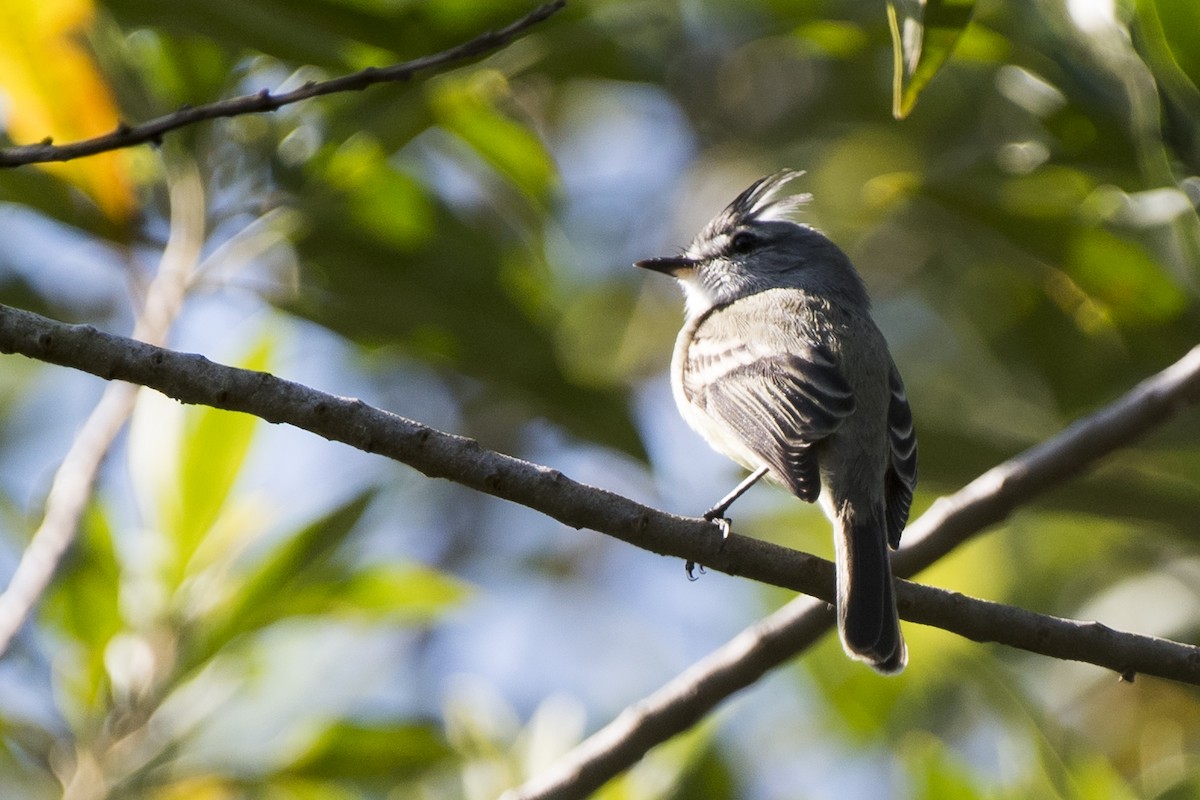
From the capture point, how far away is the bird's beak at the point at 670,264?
435 cm

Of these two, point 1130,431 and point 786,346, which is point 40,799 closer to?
point 786,346

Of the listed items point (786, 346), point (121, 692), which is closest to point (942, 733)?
point (786, 346)

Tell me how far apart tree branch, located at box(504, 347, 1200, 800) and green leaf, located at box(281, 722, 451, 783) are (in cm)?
60

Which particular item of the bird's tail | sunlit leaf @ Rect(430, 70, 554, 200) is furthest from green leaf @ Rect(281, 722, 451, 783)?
sunlit leaf @ Rect(430, 70, 554, 200)

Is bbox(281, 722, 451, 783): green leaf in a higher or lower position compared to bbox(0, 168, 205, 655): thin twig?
lower

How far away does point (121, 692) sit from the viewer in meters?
2.95

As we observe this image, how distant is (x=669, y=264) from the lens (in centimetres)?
441

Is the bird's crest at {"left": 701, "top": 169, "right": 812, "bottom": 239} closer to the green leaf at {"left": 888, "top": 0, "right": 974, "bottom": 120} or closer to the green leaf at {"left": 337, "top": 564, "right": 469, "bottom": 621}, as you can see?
the green leaf at {"left": 337, "top": 564, "right": 469, "bottom": 621}

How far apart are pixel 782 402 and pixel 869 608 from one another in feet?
2.82

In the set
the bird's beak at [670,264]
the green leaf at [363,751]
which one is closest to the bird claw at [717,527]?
the green leaf at [363,751]

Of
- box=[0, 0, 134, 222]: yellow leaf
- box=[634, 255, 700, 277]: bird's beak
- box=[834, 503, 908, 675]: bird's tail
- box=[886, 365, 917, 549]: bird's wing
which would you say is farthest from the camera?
box=[634, 255, 700, 277]: bird's beak

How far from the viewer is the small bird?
2.70 m

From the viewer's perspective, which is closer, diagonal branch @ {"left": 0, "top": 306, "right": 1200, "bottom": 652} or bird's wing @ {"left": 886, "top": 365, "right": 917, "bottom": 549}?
diagonal branch @ {"left": 0, "top": 306, "right": 1200, "bottom": 652}

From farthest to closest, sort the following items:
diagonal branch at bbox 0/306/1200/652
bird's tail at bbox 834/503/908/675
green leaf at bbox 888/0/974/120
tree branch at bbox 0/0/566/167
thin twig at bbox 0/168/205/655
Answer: bird's tail at bbox 834/503/908/675
thin twig at bbox 0/168/205/655
green leaf at bbox 888/0/974/120
diagonal branch at bbox 0/306/1200/652
tree branch at bbox 0/0/566/167
